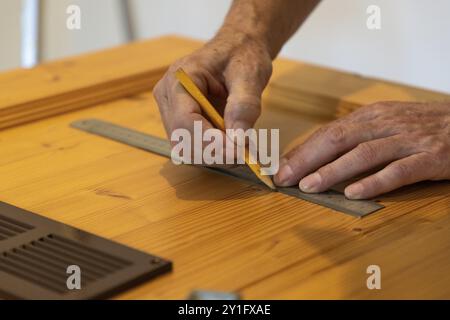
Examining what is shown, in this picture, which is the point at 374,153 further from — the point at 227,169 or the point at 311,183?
the point at 227,169

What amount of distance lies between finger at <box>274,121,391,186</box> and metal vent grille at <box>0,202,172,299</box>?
12.2 inches

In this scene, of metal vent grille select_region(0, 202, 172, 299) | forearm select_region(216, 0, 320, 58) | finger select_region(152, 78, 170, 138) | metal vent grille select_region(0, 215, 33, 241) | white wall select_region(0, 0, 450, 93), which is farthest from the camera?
white wall select_region(0, 0, 450, 93)

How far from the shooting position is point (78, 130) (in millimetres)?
1465

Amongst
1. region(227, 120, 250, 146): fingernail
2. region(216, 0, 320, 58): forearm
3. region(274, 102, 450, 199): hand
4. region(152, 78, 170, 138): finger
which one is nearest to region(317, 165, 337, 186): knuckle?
region(274, 102, 450, 199): hand

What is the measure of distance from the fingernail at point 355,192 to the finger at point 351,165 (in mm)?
29

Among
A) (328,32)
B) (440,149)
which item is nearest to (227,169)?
(440,149)

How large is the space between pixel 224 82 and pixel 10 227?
45 centimetres

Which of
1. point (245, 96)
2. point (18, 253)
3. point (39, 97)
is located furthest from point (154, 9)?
point (18, 253)

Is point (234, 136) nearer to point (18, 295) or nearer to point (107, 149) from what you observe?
point (107, 149)

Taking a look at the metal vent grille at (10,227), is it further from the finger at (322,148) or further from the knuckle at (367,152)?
the knuckle at (367,152)

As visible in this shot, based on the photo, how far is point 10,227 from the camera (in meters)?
1.08

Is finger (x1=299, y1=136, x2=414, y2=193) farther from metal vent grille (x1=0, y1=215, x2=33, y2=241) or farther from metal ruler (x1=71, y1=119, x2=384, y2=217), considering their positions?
metal vent grille (x1=0, y1=215, x2=33, y2=241)

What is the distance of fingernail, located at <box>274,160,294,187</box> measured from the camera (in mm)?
1221

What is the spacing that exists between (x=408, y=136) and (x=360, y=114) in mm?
82
